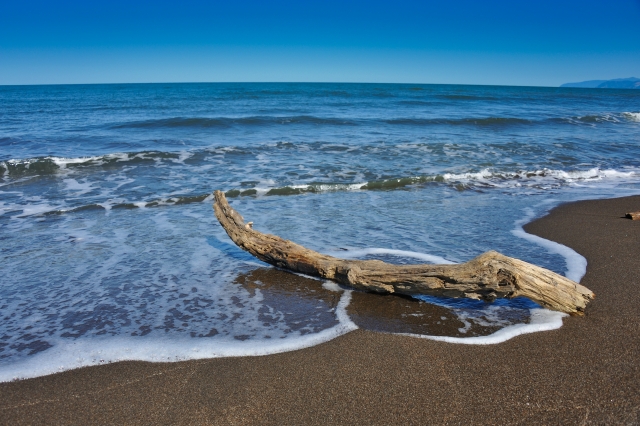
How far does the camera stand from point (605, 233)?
6801 mm

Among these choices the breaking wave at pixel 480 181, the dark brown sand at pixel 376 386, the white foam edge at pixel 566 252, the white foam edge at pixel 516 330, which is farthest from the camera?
the breaking wave at pixel 480 181

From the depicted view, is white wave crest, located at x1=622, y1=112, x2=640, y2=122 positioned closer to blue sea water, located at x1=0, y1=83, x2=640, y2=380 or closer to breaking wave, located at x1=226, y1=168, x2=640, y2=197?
blue sea water, located at x1=0, y1=83, x2=640, y2=380

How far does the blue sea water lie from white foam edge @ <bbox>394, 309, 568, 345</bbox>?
6 cm

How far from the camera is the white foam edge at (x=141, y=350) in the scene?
3.58m

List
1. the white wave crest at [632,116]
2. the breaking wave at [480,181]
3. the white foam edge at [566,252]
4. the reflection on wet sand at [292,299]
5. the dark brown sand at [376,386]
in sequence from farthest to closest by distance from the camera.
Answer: the white wave crest at [632,116] < the breaking wave at [480,181] < the white foam edge at [566,252] < the reflection on wet sand at [292,299] < the dark brown sand at [376,386]

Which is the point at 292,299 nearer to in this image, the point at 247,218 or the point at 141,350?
the point at 141,350

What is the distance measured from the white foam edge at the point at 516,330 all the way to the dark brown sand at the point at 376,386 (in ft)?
0.27

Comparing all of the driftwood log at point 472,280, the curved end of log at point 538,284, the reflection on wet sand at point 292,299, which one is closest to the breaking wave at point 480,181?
the reflection on wet sand at point 292,299

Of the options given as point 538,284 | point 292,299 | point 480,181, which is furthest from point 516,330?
point 480,181

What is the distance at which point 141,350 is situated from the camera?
3.81m

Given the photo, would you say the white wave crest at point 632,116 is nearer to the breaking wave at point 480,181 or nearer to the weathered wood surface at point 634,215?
the breaking wave at point 480,181

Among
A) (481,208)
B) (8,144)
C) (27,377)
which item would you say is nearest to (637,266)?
(481,208)

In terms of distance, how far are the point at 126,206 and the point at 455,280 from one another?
713 centimetres

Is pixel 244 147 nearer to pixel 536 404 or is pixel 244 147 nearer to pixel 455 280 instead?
pixel 455 280
